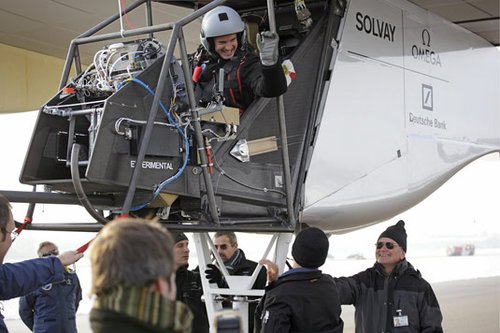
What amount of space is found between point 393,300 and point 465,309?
43.7 feet

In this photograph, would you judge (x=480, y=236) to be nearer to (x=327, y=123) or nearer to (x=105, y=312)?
(x=327, y=123)

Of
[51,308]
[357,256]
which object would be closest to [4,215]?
[51,308]

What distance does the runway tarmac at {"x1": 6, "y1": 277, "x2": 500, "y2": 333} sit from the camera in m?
15.2

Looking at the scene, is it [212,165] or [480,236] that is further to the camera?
[480,236]

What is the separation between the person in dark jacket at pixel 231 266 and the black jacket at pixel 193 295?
307 millimetres

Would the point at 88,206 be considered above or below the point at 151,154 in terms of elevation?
below

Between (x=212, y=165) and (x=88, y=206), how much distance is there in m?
1.06

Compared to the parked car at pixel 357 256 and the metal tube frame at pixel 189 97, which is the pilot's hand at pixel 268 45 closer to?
the metal tube frame at pixel 189 97

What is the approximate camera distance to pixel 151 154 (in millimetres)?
5418

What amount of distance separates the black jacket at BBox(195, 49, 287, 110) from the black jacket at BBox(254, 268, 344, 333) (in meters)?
1.40

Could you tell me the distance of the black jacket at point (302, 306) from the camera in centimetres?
478

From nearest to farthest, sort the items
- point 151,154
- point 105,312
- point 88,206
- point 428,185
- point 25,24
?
point 105,312, point 88,206, point 151,154, point 428,185, point 25,24

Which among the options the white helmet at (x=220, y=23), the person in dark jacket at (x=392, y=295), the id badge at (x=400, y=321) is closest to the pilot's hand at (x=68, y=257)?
the white helmet at (x=220, y=23)

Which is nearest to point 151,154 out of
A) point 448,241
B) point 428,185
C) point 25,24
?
point 428,185
